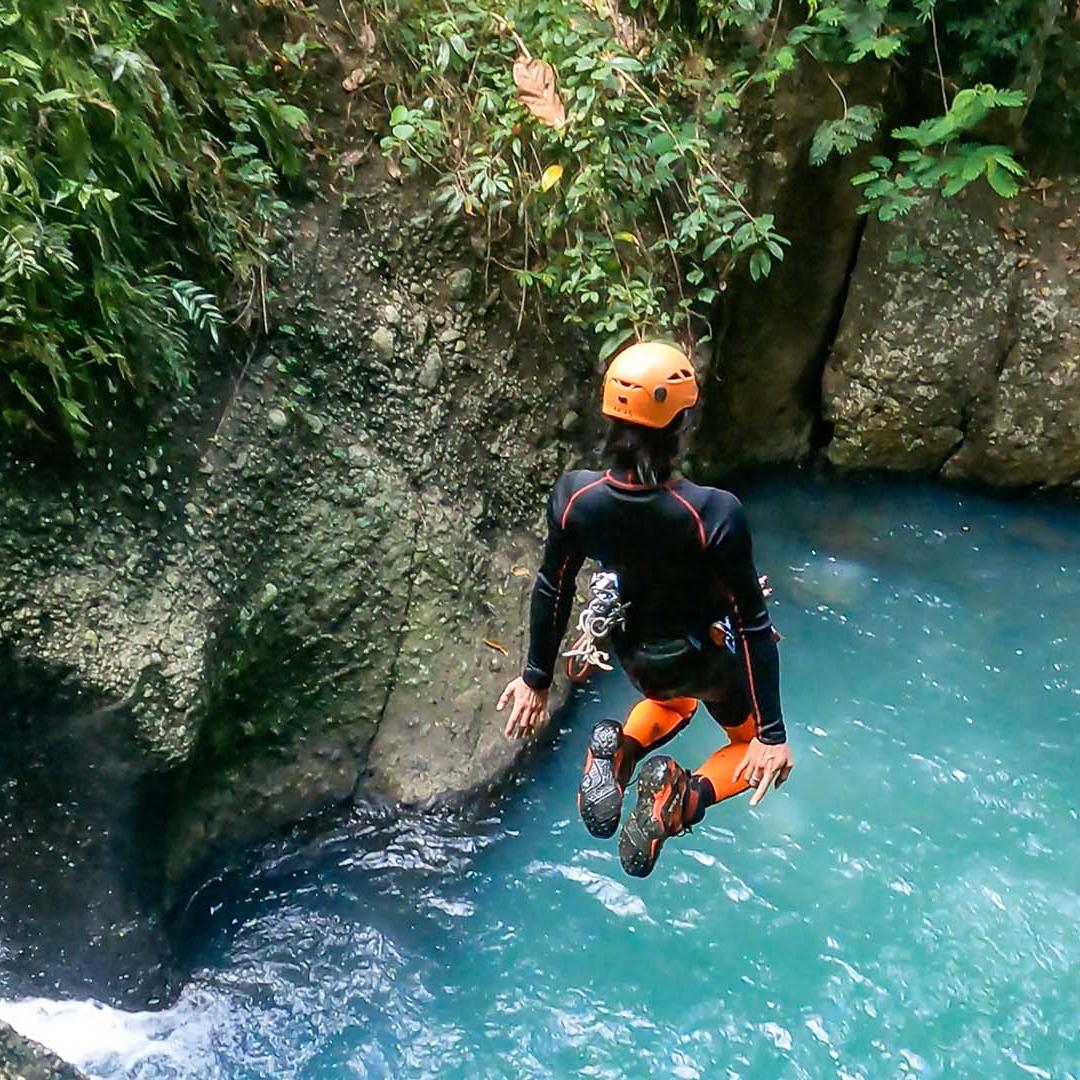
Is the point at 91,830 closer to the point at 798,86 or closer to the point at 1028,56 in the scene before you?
the point at 798,86

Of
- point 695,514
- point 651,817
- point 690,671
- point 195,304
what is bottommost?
point 651,817

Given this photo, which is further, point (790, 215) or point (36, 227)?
point (790, 215)

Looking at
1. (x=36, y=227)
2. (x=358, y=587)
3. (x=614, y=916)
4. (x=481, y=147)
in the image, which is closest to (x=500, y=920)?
(x=614, y=916)

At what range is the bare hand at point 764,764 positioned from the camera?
8.02ft

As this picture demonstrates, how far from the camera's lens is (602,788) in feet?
8.40

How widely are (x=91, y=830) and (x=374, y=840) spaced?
3.41 ft

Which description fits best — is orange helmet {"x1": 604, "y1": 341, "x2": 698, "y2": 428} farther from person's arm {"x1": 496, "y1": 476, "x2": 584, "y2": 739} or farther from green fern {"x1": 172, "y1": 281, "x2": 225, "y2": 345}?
green fern {"x1": 172, "y1": 281, "x2": 225, "y2": 345}

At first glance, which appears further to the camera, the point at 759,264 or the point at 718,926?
the point at 759,264

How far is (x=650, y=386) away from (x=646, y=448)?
154 mm

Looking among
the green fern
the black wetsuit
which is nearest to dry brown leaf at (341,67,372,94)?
the green fern

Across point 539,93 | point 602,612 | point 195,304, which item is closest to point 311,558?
point 195,304

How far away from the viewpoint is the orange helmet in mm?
2119

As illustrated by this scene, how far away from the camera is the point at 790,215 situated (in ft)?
16.6

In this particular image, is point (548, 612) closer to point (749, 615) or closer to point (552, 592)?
point (552, 592)
